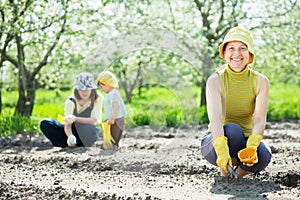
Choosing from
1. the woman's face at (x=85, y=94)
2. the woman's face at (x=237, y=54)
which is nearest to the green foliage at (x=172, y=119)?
the woman's face at (x=85, y=94)

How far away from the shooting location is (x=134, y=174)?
357 cm

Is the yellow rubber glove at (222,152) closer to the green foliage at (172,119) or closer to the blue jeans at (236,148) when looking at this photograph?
the blue jeans at (236,148)

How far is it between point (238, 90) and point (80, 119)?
6.79 feet

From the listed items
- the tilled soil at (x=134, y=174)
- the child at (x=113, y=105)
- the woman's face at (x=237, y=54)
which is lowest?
the tilled soil at (x=134, y=174)

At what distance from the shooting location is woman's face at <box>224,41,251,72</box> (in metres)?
3.11

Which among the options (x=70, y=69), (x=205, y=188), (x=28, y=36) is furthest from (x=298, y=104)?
(x=205, y=188)

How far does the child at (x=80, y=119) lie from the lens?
4828 millimetres

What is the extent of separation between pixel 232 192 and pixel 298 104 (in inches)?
234

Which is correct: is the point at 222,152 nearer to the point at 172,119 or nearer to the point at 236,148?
the point at 236,148

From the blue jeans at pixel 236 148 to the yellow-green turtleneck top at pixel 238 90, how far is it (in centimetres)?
17

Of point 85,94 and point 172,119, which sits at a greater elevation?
point 85,94

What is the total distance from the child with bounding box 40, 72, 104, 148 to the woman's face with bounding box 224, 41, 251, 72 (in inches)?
77.2

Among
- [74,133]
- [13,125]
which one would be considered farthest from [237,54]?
[13,125]

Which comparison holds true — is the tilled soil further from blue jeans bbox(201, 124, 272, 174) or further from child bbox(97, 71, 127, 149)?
child bbox(97, 71, 127, 149)
